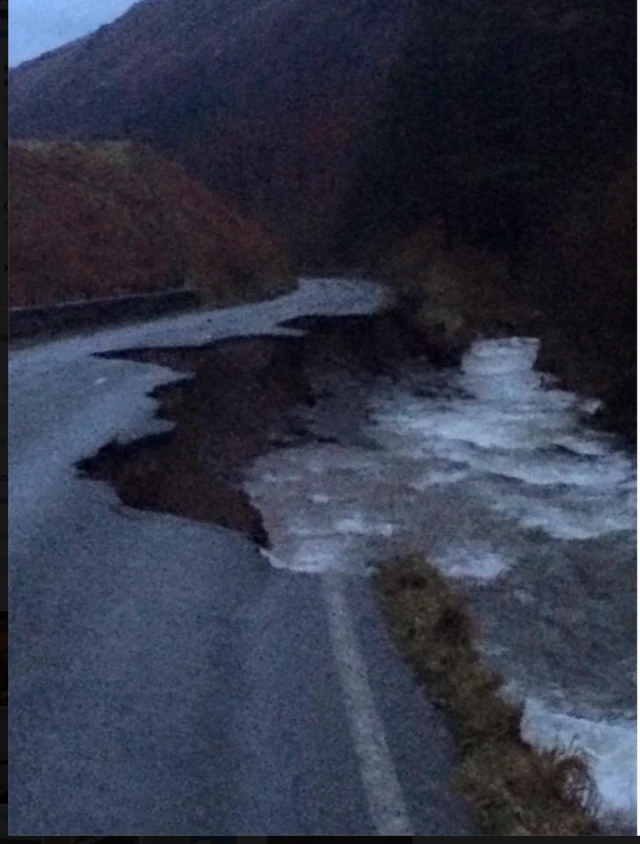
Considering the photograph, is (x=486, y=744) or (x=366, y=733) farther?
(x=486, y=744)

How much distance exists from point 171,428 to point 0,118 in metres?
9.66

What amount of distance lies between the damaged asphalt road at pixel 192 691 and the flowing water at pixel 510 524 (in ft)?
3.25

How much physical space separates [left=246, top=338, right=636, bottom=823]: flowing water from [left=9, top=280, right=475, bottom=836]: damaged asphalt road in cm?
99

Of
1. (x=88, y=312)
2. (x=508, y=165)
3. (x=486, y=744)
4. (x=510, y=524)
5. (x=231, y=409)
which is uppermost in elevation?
(x=508, y=165)

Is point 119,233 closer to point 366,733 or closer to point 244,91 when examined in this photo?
point 366,733

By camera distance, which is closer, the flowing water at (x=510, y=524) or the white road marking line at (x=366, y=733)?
the white road marking line at (x=366, y=733)

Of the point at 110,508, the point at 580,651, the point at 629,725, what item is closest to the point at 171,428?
the point at 110,508

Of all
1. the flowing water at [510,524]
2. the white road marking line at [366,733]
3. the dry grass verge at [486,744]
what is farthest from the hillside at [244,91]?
the white road marking line at [366,733]

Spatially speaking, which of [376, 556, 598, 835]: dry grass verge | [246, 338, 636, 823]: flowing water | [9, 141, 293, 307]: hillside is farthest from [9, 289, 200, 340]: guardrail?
[376, 556, 598, 835]: dry grass verge

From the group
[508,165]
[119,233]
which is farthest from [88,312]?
[508,165]

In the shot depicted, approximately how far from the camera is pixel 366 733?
23.2 feet

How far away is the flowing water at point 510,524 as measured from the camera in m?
9.91

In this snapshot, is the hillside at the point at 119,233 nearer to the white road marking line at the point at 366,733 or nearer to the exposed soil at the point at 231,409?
the exposed soil at the point at 231,409

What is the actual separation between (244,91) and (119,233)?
3471cm
